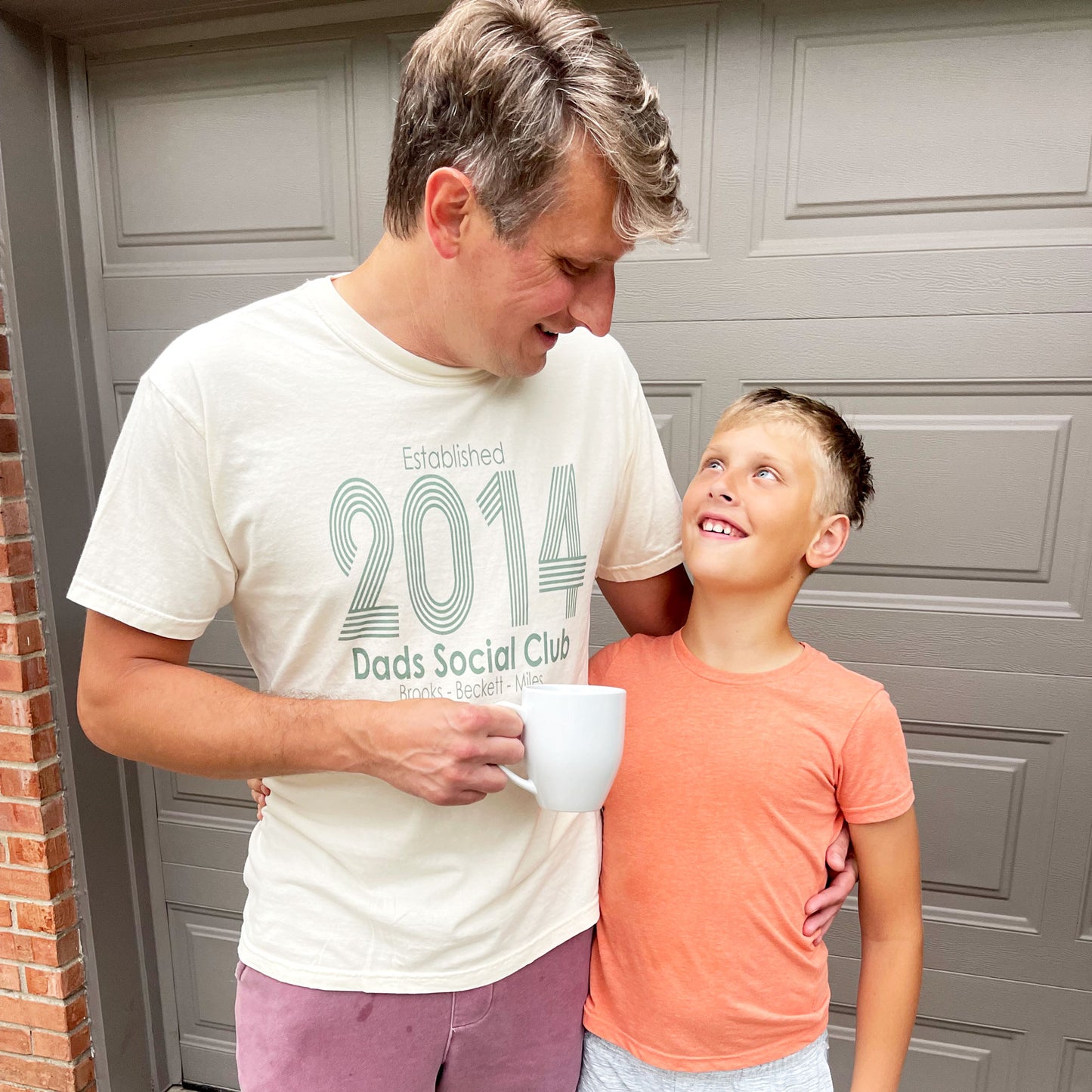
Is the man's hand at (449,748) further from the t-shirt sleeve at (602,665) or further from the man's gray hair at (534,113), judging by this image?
the man's gray hair at (534,113)

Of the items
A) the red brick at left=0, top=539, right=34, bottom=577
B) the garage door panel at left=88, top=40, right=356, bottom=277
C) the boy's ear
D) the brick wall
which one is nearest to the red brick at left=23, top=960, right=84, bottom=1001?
the brick wall

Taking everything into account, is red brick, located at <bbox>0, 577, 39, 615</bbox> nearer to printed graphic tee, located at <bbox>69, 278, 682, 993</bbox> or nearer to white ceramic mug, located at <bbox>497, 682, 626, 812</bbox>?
printed graphic tee, located at <bbox>69, 278, 682, 993</bbox>

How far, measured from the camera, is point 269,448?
2.94ft

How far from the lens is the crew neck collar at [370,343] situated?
94cm

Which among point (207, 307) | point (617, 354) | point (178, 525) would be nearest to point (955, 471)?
point (617, 354)

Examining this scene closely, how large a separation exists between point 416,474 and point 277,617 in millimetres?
221

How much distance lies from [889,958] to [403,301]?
3.17 ft

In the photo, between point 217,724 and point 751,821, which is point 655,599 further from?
point 217,724

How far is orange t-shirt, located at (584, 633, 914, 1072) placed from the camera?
100 cm

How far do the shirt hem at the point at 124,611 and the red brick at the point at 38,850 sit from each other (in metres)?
1.31

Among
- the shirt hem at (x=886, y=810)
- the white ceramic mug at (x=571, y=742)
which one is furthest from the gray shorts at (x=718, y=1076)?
the white ceramic mug at (x=571, y=742)

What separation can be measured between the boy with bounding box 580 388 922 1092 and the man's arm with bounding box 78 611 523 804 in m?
0.29

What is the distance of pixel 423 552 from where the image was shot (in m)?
0.95

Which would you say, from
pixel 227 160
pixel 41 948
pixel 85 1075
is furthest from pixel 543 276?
pixel 85 1075
